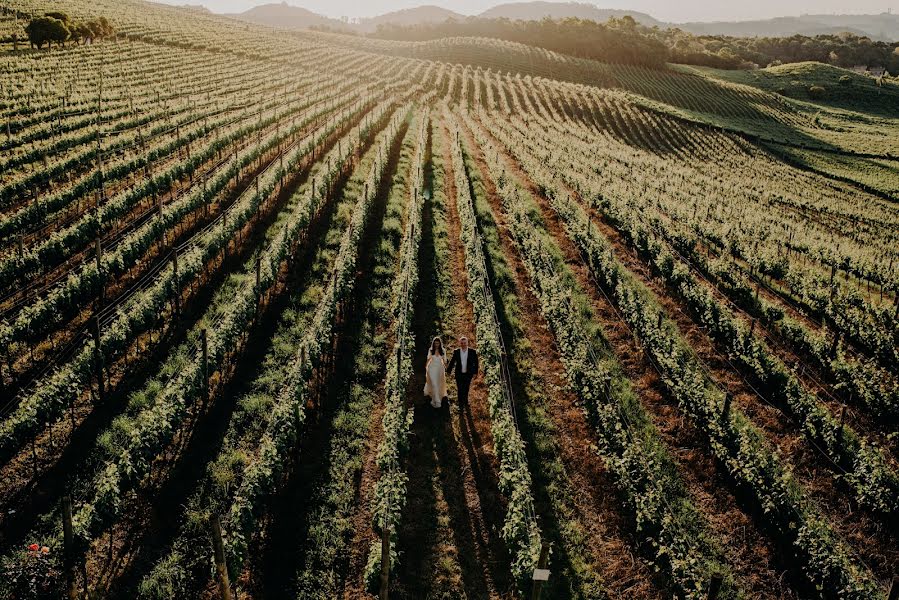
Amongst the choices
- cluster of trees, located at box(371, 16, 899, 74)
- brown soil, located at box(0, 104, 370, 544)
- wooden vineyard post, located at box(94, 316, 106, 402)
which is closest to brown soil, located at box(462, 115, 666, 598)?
brown soil, located at box(0, 104, 370, 544)

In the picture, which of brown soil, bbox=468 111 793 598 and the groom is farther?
the groom

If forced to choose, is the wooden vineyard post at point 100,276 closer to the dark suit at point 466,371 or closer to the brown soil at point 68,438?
the brown soil at point 68,438

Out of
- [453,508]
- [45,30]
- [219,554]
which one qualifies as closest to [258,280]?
[453,508]

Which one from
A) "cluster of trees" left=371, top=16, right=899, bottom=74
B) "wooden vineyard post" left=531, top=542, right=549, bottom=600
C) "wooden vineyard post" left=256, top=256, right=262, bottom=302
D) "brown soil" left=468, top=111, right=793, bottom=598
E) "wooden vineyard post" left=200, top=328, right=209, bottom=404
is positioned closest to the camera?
"wooden vineyard post" left=531, top=542, right=549, bottom=600

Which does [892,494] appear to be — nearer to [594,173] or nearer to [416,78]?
[594,173]

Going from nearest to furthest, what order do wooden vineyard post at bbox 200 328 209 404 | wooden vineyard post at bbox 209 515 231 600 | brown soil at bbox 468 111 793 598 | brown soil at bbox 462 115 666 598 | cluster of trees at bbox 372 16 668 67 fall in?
wooden vineyard post at bbox 209 515 231 600 < brown soil at bbox 462 115 666 598 < brown soil at bbox 468 111 793 598 < wooden vineyard post at bbox 200 328 209 404 < cluster of trees at bbox 372 16 668 67

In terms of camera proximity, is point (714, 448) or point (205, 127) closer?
point (714, 448)

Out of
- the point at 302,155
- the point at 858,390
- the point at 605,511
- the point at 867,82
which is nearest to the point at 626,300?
the point at 858,390

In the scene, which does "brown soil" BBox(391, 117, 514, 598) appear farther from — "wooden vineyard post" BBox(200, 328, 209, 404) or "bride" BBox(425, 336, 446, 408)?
"wooden vineyard post" BBox(200, 328, 209, 404)
